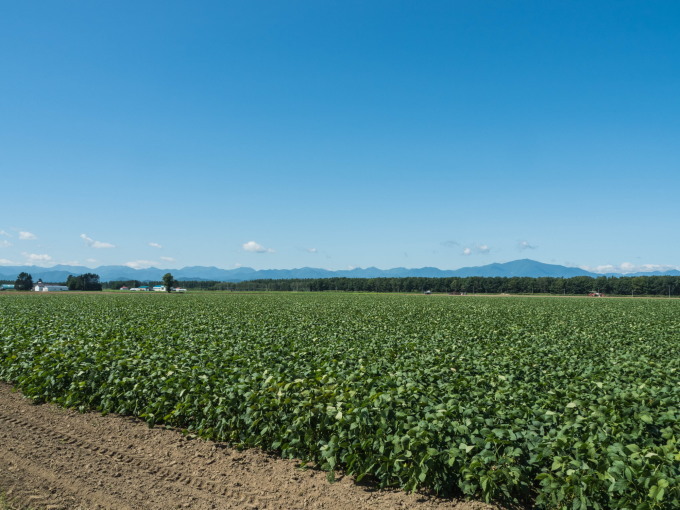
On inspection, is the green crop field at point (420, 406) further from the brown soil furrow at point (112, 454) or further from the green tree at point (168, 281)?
the green tree at point (168, 281)

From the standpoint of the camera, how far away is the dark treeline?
14275 centimetres

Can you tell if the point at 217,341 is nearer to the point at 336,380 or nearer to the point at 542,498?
the point at 336,380

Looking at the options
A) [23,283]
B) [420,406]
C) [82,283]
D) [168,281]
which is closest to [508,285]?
[168,281]

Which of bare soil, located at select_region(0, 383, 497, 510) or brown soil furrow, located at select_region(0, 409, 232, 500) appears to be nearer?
bare soil, located at select_region(0, 383, 497, 510)

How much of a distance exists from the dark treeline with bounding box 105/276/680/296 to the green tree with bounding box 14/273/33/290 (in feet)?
188

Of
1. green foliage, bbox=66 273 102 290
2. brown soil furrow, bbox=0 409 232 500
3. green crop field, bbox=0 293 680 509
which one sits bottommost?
brown soil furrow, bbox=0 409 232 500

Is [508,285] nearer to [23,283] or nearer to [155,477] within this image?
[155,477]

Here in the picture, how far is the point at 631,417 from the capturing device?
6.97 m

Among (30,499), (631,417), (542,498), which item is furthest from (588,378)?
(30,499)

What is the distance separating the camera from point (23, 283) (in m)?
149

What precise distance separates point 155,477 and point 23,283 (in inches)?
6964

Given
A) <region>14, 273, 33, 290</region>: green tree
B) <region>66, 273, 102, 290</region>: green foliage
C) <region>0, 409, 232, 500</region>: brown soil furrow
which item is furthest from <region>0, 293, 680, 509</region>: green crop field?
<region>14, 273, 33, 290</region>: green tree

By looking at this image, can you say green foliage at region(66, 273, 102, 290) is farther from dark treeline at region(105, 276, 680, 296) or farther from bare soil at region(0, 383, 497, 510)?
bare soil at region(0, 383, 497, 510)

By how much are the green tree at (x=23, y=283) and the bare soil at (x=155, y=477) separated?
6724 inches
